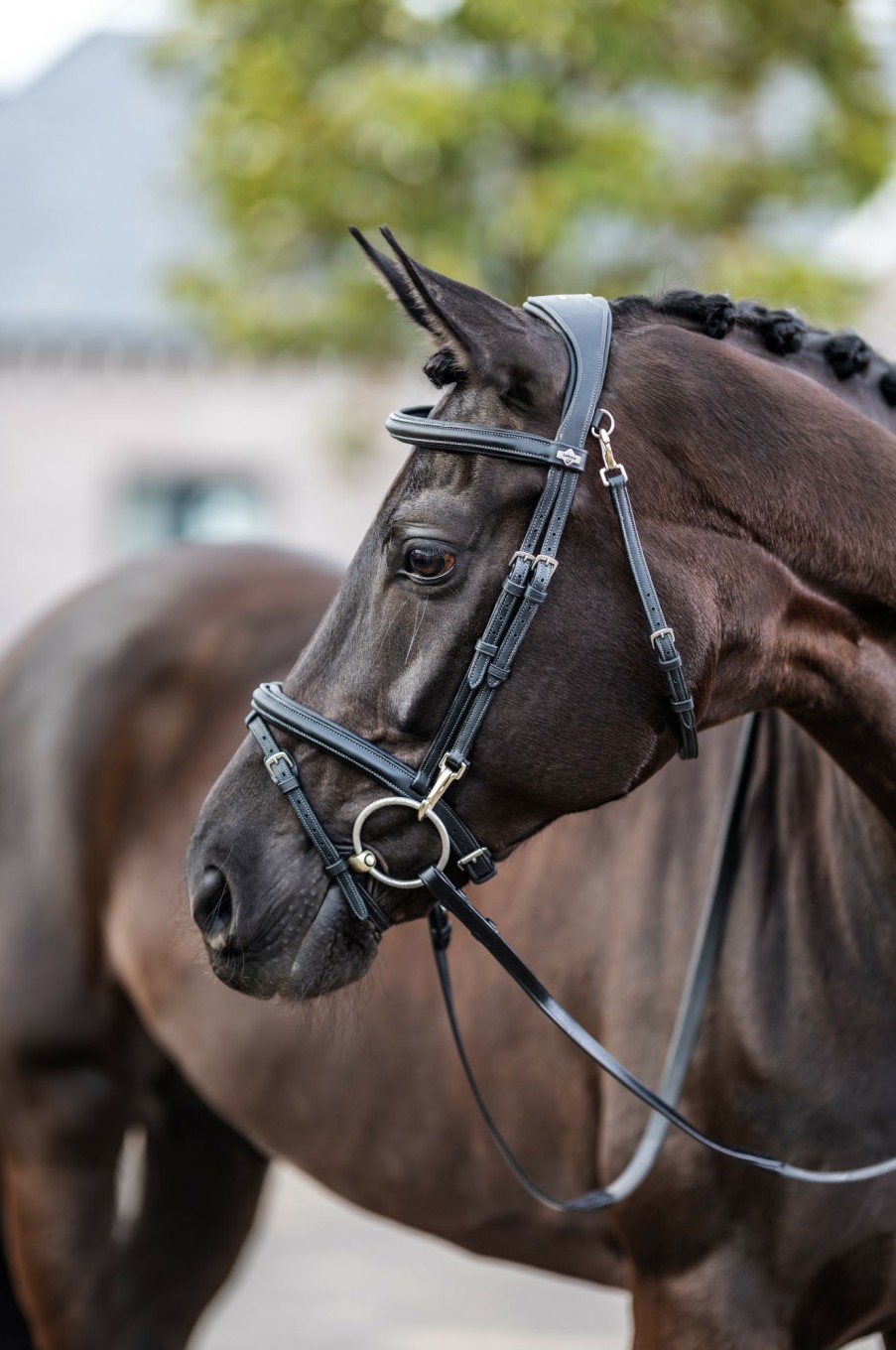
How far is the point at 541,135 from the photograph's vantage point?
6.41 metres

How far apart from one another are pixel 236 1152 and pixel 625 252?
16.8 feet

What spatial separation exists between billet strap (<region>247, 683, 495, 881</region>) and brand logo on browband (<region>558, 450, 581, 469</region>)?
40cm

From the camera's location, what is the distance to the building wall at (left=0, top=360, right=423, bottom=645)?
13.3 meters

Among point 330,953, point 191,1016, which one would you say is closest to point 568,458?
point 330,953

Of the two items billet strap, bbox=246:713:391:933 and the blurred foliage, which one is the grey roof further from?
billet strap, bbox=246:713:391:933

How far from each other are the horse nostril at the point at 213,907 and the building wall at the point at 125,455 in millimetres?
11409

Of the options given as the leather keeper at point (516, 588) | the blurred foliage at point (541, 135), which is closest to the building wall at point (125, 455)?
the blurred foliage at point (541, 135)

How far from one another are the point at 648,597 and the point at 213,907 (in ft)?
2.15

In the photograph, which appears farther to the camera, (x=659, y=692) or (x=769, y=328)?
(x=769, y=328)

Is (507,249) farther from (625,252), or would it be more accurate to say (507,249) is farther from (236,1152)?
(236,1152)

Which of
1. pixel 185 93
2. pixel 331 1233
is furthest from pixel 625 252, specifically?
pixel 331 1233

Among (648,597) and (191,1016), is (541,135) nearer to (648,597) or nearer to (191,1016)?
(191,1016)

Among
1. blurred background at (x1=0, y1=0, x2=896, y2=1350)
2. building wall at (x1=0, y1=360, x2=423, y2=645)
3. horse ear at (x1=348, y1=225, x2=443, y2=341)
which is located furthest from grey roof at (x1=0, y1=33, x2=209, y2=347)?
horse ear at (x1=348, y1=225, x2=443, y2=341)

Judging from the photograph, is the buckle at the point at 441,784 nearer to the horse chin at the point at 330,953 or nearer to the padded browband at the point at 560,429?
the horse chin at the point at 330,953
